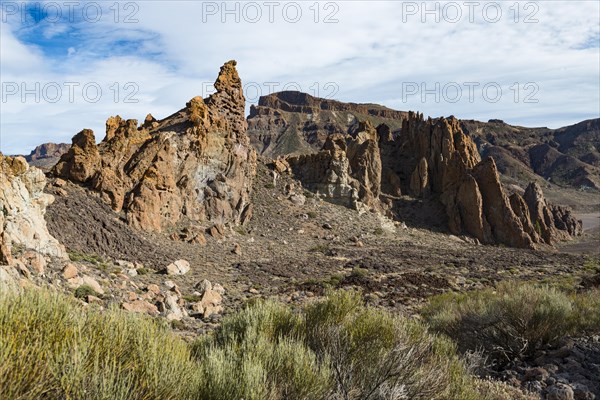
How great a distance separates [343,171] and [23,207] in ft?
114

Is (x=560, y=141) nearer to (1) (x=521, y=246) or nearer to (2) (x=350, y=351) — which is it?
(1) (x=521, y=246)

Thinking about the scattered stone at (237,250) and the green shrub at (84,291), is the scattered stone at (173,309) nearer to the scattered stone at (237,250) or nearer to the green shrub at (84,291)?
the green shrub at (84,291)

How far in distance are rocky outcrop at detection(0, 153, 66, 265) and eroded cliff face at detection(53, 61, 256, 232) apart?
771 cm

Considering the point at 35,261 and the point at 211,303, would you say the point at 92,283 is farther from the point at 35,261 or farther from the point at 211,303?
the point at 211,303

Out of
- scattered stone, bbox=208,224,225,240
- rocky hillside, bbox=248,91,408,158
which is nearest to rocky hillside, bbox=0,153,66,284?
scattered stone, bbox=208,224,225,240

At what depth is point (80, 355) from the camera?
330cm

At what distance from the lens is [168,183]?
29.3m

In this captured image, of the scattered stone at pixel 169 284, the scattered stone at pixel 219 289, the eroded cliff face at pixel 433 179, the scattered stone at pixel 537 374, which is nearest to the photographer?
the scattered stone at pixel 537 374

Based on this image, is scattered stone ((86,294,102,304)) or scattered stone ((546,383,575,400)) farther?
scattered stone ((86,294,102,304))

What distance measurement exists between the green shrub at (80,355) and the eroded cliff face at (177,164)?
23.1 m

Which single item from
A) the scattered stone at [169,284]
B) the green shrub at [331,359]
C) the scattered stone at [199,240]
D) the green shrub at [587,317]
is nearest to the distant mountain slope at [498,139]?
the scattered stone at [199,240]

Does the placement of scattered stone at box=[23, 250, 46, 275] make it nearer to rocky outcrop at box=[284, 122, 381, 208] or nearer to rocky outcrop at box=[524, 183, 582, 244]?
rocky outcrop at box=[284, 122, 381, 208]

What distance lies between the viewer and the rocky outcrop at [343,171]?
4684 cm

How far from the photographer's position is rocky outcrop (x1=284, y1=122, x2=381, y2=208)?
46.8 m
